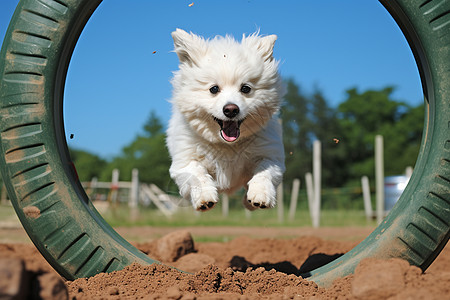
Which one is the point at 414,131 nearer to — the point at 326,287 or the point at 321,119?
the point at 321,119

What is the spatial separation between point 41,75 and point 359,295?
262cm

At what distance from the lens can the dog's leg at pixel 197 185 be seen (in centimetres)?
380

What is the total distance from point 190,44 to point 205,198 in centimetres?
153

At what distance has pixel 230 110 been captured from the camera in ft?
13.0

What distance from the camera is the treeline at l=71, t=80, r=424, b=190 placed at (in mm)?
41656

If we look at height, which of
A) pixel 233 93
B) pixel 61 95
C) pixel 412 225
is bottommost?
pixel 412 225

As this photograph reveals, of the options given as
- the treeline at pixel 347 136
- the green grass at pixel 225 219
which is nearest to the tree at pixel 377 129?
the treeline at pixel 347 136

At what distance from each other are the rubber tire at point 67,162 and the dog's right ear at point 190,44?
3.68ft

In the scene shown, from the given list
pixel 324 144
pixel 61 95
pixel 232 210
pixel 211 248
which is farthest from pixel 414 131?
pixel 61 95

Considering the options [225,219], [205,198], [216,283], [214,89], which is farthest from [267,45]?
[225,219]

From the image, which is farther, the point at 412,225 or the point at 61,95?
the point at 61,95

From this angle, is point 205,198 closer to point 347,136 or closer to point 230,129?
point 230,129

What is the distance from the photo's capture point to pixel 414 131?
4428 centimetres

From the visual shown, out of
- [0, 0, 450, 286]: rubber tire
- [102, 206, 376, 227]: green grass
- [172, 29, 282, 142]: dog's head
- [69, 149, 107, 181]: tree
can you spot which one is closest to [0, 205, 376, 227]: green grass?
[102, 206, 376, 227]: green grass
